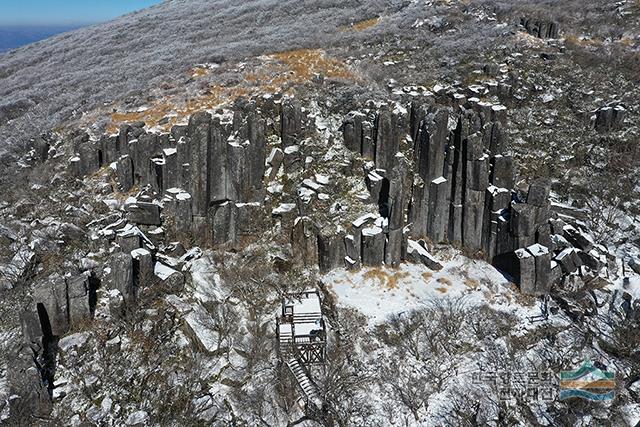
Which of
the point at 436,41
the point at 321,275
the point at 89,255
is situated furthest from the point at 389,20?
the point at 89,255

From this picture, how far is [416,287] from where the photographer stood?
70.9ft

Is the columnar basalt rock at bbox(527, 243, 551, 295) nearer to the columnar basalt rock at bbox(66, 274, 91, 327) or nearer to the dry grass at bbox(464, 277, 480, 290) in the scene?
the dry grass at bbox(464, 277, 480, 290)

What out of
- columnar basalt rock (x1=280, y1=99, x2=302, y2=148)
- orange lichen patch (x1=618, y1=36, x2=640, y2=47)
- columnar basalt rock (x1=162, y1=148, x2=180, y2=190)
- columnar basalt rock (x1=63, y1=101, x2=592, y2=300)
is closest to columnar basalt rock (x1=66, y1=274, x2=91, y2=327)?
columnar basalt rock (x1=63, y1=101, x2=592, y2=300)

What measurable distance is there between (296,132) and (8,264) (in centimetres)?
1635

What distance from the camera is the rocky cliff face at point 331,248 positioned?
1680 cm

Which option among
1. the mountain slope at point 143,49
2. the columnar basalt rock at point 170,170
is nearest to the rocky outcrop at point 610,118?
the mountain slope at point 143,49

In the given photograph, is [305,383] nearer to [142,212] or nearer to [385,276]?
[385,276]

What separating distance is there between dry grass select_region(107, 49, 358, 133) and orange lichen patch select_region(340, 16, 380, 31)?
34.8 feet

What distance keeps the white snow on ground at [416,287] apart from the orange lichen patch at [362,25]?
36.9 meters

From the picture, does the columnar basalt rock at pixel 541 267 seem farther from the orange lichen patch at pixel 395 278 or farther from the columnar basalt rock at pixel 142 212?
the columnar basalt rock at pixel 142 212

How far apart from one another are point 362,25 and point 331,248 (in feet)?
127

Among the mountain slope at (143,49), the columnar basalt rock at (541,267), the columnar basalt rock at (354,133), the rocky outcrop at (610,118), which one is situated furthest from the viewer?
the mountain slope at (143,49)

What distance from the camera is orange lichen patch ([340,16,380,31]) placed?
171 ft

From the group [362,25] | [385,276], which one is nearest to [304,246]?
[385,276]
